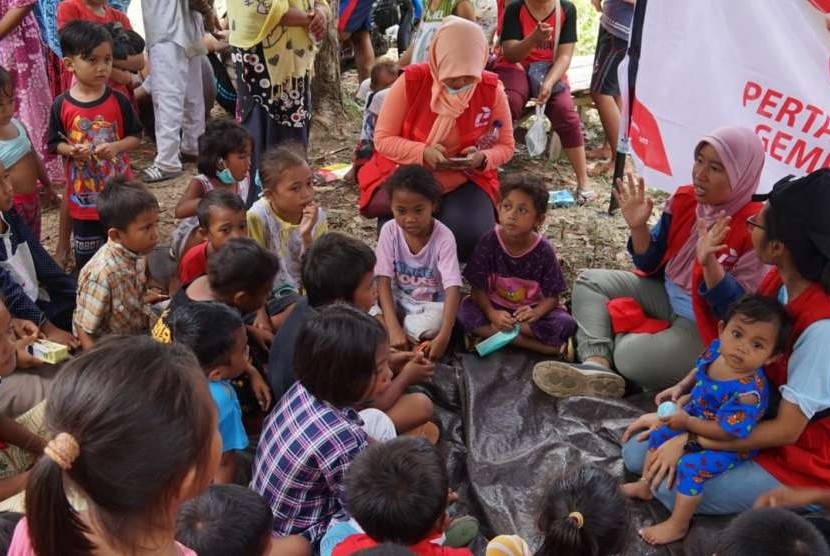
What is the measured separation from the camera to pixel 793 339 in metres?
2.43

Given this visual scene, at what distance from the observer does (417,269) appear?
359cm

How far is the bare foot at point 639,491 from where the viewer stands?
2.66m

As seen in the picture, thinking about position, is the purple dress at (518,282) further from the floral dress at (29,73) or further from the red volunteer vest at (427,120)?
the floral dress at (29,73)

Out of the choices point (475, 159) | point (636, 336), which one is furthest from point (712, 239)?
point (475, 159)

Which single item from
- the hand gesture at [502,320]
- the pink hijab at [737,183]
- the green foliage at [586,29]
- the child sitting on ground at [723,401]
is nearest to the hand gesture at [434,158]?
the hand gesture at [502,320]

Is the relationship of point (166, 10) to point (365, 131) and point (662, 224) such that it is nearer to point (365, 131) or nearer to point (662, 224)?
point (365, 131)

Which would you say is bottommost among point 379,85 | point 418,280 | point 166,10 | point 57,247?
point 57,247

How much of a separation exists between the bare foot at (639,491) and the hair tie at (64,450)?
199cm

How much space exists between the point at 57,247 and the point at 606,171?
4.03 meters

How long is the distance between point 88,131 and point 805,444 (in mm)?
3621

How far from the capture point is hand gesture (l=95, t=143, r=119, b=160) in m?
3.85

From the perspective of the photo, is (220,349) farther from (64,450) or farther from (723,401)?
(723,401)

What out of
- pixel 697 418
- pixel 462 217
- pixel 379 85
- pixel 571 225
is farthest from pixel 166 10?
pixel 697 418

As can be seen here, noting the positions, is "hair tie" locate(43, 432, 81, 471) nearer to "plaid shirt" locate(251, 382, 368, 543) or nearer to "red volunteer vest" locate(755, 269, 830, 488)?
"plaid shirt" locate(251, 382, 368, 543)
